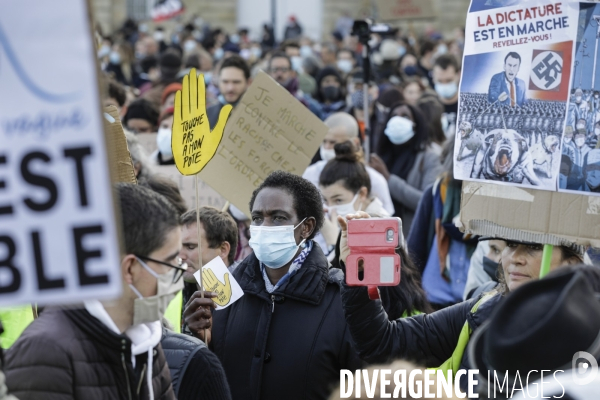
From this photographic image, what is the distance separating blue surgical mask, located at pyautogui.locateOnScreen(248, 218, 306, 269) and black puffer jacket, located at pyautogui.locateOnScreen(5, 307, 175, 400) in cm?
127

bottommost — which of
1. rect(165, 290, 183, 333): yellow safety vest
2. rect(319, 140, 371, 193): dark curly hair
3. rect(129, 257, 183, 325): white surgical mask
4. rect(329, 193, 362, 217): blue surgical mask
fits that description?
rect(165, 290, 183, 333): yellow safety vest

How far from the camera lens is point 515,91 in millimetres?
3309

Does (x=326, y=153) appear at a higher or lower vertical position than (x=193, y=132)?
lower

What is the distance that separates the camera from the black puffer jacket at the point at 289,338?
363 centimetres

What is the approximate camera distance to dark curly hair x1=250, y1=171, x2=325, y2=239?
3963mm

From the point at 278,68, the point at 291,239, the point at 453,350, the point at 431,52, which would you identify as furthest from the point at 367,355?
the point at 431,52

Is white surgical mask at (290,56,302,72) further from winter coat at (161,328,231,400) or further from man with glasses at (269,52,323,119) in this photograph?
winter coat at (161,328,231,400)

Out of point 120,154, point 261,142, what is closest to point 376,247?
point 120,154

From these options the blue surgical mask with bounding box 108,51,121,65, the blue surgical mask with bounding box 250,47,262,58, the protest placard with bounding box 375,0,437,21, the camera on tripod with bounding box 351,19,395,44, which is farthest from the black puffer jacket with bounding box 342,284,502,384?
the blue surgical mask with bounding box 250,47,262,58

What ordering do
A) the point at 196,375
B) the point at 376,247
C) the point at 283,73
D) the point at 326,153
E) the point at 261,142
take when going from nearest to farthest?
the point at 196,375, the point at 376,247, the point at 261,142, the point at 326,153, the point at 283,73

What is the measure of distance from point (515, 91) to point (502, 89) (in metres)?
0.05

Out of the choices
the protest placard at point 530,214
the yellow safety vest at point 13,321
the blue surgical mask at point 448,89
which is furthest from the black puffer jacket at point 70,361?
the blue surgical mask at point 448,89

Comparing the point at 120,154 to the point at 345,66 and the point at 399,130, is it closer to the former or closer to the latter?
the point at 399,130

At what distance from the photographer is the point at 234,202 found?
16.1 feet
